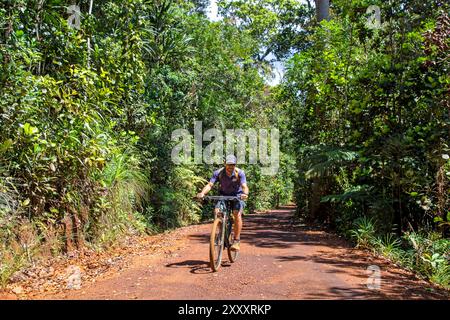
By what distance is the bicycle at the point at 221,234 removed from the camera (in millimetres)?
6242

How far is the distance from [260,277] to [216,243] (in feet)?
2.73

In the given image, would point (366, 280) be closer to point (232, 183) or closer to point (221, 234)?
point (221, 234)

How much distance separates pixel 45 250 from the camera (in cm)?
705

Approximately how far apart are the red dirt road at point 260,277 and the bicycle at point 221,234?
17 cm

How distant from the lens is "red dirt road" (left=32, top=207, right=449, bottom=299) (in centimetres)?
526

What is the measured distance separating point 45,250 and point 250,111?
1628 cm

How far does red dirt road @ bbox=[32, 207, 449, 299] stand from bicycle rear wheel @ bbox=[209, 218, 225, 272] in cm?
15

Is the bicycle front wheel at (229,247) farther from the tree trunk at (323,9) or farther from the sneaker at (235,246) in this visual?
the tree trunk at (323,9)

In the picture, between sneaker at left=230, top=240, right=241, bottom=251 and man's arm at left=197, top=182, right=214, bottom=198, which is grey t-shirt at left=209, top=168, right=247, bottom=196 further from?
sneaker at left=230, top=240, right=241, bottom=251

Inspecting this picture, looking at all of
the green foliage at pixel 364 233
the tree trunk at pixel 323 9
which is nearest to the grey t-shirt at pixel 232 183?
the green foliage at pixel 364 233

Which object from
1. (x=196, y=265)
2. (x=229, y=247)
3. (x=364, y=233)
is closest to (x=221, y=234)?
(x=229, y=247)

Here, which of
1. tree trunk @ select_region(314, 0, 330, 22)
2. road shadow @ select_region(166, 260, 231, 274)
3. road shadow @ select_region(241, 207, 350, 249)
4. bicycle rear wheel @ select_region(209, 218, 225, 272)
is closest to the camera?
bicycle rear wheel @ select_region(209, 218, 225, 272)

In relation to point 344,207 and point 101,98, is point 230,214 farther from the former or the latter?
point 344,207

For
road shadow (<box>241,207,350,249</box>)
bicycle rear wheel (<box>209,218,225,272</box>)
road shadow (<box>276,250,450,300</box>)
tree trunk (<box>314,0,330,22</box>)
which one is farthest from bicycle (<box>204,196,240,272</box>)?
tree trunk (<box>314,0,330,22</box>)
